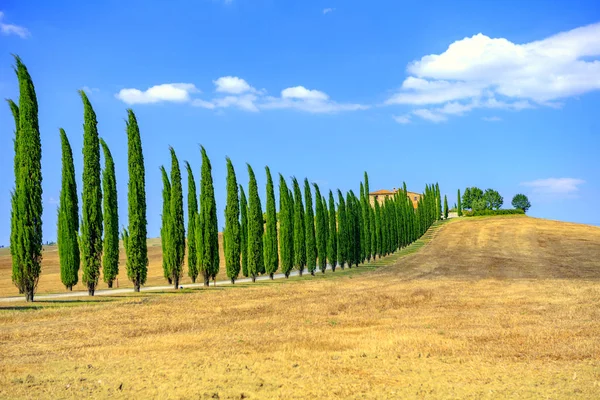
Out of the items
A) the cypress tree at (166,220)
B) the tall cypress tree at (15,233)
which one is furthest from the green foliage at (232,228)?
the tall cypress tree at (15,233)

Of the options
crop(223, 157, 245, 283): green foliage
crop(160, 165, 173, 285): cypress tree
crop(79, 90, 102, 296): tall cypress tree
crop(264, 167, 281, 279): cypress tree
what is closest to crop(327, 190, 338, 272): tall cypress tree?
crop(264, 167, 281, 279): cypress tree

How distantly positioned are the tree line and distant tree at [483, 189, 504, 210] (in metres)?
120

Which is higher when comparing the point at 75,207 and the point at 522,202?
the point at 522,202

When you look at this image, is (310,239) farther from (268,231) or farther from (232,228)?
(232,228)

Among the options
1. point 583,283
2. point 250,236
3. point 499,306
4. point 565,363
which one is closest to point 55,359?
point 565,363

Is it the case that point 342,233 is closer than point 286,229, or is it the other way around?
point 286,229

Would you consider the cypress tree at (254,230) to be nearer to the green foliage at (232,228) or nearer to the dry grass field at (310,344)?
the green foliage at (232,228)

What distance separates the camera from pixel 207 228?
38.7 meters

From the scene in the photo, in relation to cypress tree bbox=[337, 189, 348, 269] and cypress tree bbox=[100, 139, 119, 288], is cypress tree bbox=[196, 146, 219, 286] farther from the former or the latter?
cypress tree bbox=[337, 189, 348, 269]

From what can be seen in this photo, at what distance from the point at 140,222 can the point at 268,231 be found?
15.7 metres

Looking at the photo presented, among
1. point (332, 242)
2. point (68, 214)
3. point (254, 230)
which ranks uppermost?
point (68, 214)

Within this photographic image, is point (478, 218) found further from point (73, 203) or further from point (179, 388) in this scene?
point (179, 388)

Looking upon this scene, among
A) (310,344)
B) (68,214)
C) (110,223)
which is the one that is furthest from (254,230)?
(310,344)

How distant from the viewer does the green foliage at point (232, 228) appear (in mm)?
41219
